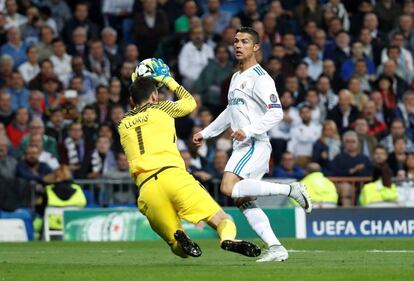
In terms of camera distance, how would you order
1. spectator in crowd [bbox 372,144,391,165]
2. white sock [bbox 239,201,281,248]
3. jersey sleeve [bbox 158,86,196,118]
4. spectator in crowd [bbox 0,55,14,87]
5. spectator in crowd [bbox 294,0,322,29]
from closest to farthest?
jersey sleeve [bbox 158,86,196,118] < white sock [bbox 239,201,281,248] < spectator in crowd [bbox 372,144,391,165] < spectator in crowd [bbox 0,55,14,87] < spectator in crowd [bbox 294,0,322,29]

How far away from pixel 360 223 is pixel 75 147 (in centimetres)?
539

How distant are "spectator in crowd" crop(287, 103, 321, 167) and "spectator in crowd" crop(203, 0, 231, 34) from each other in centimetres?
336

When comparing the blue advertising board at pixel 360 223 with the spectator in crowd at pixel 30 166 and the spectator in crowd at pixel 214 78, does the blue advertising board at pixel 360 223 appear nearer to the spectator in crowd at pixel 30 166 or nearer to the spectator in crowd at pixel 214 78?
the spectator in crowd at pixel 214 78

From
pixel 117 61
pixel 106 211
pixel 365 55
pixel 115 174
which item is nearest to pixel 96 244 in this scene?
pixel 106 211

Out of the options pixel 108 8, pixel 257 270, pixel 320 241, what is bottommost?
pixel 320 241

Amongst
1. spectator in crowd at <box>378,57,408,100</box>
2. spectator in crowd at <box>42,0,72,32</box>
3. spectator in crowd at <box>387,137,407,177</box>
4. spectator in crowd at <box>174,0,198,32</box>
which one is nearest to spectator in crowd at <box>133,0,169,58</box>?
spectator in crowd at <box>174,0,198,32</box>

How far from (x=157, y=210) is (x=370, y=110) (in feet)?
44.3

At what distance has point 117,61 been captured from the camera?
26156mm

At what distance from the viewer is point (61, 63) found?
2547 cm

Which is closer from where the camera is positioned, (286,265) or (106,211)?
(286,265)

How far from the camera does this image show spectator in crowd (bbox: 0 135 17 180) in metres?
22.7

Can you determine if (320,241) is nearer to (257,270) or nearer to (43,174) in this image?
(43,174)

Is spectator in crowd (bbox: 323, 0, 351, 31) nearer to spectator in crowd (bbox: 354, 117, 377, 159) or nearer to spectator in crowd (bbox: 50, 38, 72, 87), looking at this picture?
spectator in crowd (bbox: 354, 117, 377, 159)

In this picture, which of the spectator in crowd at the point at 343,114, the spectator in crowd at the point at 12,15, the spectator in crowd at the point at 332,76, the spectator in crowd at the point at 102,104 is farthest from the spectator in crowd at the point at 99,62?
the spectator in crowd at the point at 343,114
